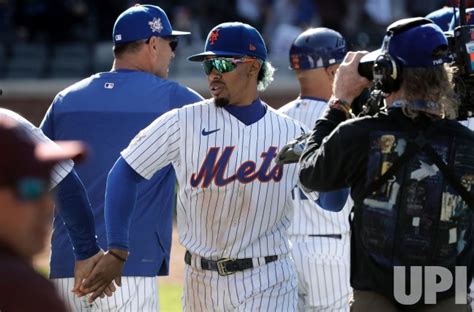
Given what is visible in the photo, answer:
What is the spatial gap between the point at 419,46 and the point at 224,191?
1400 millimetres

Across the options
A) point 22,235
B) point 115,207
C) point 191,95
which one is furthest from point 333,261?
point 22,235

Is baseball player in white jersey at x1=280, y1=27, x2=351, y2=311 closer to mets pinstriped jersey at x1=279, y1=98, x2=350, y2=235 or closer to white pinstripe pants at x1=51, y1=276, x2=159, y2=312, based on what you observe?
mets pinstriped jersey at x1=279, y1=98, x2=350, y2=235

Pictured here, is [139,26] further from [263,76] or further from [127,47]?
[263,76]

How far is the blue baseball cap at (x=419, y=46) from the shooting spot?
14.7 feet

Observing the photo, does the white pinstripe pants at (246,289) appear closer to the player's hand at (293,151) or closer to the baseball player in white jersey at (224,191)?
the baseball player in white jersey at (224,191)

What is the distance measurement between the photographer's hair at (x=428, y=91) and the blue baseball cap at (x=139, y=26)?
2341 millimetres

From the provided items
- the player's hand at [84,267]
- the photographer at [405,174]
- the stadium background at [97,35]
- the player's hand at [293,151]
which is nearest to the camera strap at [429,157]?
the photographer at [405,174]

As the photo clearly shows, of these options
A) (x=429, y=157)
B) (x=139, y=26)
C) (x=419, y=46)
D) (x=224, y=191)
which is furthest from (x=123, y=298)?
(x=419, y=46)

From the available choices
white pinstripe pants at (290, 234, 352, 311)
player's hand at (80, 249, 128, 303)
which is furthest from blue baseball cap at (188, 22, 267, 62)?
white pinstripe pants at (290, 234, 352, 311)

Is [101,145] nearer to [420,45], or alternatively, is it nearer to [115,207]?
[115,207]

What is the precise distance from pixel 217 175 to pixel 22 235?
2734 millimetres

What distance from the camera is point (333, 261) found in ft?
23.2

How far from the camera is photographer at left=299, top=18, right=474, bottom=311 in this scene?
14.5ft

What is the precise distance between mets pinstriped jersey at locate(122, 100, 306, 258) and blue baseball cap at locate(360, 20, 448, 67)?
1145 millimetres
